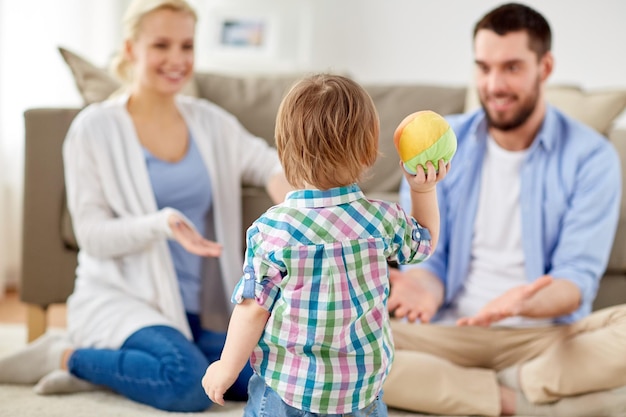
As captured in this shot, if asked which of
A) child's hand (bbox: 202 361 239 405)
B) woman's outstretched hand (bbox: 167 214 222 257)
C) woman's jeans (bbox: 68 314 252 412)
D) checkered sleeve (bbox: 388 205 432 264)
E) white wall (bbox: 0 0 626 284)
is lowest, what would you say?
woman's jeans (bbox: 68 314 252 412)

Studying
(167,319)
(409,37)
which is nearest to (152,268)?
(167,319)

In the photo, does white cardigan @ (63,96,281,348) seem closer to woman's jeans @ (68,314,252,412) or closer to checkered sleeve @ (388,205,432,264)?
woman's jeans @ (68,314,252,412)

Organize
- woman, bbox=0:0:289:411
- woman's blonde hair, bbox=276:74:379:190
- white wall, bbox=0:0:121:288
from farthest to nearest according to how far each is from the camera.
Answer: white wall, bbox=0:0:121:288 → woman, bbox=0:0:289:411 → woman's blonde hair, bbox=276:74:379:190

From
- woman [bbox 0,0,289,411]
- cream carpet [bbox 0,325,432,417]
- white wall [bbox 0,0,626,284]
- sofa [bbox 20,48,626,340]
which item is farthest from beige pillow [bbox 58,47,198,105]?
white wall [bbox 0,0,626,284]

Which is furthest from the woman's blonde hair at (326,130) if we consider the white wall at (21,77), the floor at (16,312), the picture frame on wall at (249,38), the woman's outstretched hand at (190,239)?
the picture frame on wall at (249,38)

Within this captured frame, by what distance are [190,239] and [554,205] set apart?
85cm

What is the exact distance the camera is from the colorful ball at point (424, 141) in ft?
4.15

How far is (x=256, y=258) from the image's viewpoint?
1246mm

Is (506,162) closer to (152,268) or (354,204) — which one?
(152,268)

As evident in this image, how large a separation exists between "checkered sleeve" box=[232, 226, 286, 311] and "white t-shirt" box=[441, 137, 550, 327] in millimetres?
974

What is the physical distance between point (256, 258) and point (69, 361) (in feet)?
3.18

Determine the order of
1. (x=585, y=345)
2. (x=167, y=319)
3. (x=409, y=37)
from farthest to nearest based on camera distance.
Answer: (x=409, y=37) → (x=167, y=319) → (x=585, y=345)

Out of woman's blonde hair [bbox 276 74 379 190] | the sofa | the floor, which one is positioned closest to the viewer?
woman's blonde hair [bbox 276 74 379 190]

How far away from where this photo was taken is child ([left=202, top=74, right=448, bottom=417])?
1212 mm
